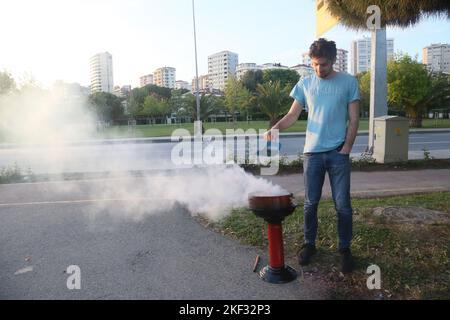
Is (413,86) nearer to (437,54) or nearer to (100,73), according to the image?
(100,73)

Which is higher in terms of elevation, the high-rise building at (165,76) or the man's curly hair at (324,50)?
the high-rise building at (165,76)

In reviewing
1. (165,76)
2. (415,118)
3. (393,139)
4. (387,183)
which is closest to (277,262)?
(387,183)

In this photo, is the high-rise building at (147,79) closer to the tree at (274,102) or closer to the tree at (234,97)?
the tree at (234,97)

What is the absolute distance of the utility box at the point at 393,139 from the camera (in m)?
9.42

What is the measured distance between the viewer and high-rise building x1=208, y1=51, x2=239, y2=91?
113500 millimetres

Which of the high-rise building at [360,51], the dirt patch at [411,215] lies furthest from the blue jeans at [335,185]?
the high-rise building at [360,51]

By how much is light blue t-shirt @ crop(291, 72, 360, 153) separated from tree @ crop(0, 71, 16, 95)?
8907 mm

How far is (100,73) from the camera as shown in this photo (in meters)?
11.7

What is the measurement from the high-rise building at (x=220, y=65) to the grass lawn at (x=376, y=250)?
109 meters

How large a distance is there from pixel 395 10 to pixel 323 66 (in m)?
2.38

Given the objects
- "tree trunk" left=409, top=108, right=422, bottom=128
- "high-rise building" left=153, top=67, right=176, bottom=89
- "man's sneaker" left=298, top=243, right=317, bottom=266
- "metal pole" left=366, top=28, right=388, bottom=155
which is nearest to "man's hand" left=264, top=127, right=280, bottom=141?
"man's sneaker" left=298, top=243, right=317, bottom=266
